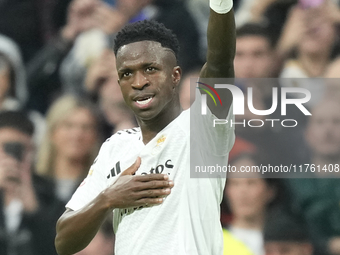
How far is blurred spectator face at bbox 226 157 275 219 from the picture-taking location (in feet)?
12.5

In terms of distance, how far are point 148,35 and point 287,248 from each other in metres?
2.21

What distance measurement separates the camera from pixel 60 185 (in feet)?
14.8

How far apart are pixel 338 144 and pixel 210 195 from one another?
210 cm

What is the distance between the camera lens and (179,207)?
1.99 metres

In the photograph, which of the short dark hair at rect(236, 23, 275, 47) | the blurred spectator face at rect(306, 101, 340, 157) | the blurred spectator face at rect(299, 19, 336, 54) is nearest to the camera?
the blurred spectator face at rect(306, 101, 340, 157)

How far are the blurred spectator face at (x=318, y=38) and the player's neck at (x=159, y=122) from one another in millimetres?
2202

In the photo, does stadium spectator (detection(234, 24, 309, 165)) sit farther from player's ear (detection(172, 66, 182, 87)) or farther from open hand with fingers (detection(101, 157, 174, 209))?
open hand with fingers (detection(101, 157, 174, 209))

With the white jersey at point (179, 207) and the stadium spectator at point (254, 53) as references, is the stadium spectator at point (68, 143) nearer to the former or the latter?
the stadium spectator at point (254, 53)

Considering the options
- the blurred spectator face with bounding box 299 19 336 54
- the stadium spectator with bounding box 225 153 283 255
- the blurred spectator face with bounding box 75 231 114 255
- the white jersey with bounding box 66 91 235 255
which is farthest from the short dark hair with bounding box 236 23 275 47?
the white jersey with bounding box 66 91 235 255

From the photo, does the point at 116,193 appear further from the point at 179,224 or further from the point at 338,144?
the point at 338,144

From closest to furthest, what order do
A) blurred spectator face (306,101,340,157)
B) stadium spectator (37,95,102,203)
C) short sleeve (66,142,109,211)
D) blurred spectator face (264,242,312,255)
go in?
short sleeve (66,142,109,211) < blurred spectator face (264,242,312,255) < blurred spectator face (306,101,340,157) < stadium spectator (37,95,102,203)

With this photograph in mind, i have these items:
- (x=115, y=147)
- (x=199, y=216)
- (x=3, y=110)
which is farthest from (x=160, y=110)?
(x=3, y=110)

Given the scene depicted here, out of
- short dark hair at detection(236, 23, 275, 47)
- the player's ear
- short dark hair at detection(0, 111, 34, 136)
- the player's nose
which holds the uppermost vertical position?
short dark hair at detection(236, 23, 275, 47)

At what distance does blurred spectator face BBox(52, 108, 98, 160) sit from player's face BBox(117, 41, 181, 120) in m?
2.41
